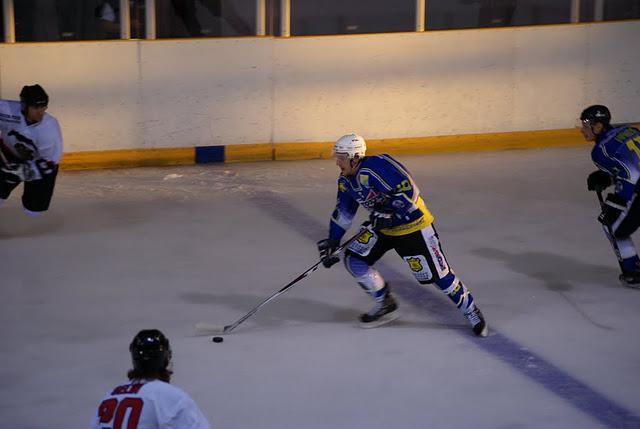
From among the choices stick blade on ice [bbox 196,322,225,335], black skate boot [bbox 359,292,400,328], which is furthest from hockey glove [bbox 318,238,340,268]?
stick blade on ice [bbox 196,322,225,335]

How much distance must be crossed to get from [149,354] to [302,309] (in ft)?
9.51

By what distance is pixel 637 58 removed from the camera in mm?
10273

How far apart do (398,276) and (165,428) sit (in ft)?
12.0

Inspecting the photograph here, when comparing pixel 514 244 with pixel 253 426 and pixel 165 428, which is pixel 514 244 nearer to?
pixel 253 426

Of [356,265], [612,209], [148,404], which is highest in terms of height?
[148,404]

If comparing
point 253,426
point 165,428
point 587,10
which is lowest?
point 253,426

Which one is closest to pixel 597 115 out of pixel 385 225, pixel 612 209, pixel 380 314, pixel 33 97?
pixel 612 209

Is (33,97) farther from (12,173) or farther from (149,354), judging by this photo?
(149,354)

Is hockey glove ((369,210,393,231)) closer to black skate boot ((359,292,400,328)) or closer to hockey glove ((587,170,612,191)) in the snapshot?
black skate boot ((359,292,400,328))

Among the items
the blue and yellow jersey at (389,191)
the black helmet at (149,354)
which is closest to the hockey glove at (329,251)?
the blue and yellow jersey at (389,191)

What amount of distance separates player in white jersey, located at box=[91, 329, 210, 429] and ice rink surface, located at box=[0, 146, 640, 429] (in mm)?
1463

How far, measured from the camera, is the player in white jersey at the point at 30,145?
22.8ft

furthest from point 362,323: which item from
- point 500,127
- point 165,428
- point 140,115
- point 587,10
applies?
point 587,10

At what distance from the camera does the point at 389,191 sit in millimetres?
5188
